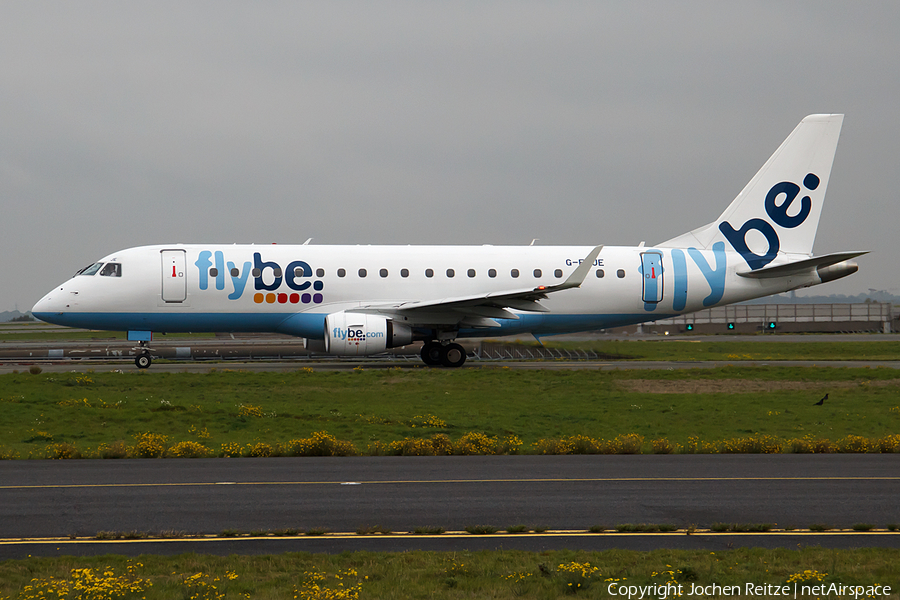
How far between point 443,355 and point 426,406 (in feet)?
31.3

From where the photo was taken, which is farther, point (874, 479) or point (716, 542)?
point (874, 479)

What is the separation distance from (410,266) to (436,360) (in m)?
3.53

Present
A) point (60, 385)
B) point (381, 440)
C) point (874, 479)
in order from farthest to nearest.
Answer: point (60, 385), point (381, 440), point (874, 479)

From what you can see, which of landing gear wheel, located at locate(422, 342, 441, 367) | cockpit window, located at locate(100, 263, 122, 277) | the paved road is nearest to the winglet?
the paved road

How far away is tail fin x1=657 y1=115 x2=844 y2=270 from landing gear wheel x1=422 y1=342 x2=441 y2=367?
38.4 ft

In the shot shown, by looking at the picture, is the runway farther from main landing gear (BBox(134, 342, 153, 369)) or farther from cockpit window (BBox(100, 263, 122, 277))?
cockpit window (BBox(100, 263, 122, 277))

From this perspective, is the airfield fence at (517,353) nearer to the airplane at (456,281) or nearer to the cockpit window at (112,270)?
the airplane at (456,281)

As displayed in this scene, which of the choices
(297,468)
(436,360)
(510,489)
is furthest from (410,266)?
(510,489)

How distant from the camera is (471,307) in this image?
30.0m

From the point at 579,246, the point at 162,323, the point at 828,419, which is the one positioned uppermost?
the point at 579,246

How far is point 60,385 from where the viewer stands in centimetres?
2356

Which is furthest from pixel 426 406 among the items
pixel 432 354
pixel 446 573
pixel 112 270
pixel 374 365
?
pixel 446 573

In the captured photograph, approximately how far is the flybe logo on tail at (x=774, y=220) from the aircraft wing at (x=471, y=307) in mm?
8104

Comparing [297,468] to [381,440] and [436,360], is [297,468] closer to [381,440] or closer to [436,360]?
[381,440]
